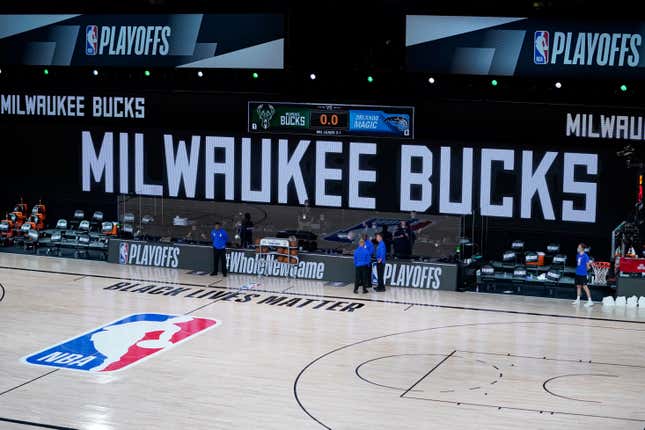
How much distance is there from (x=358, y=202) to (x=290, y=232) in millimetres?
2399

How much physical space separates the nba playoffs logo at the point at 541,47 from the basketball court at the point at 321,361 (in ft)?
20.3

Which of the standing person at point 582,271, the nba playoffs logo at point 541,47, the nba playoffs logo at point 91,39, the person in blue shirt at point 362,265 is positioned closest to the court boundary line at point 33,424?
the person in blue shirt at point 362,265

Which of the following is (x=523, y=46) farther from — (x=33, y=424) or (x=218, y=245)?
(x=33, y=424)

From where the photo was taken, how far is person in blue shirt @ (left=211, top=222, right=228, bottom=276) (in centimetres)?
2970

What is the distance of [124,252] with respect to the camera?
32094 mm

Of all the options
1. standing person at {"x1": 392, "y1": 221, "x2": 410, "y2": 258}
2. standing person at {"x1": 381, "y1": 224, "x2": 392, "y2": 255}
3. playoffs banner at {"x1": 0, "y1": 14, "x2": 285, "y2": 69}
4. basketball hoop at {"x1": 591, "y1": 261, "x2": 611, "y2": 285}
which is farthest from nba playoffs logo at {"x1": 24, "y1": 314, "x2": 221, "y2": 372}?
basketball hoop at {"x1": 591, "y1": 261, "x2": 611, "y2": 285}

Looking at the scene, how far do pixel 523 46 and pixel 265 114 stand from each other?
8.00m

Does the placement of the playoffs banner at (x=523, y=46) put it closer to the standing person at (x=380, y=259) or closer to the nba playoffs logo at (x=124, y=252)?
the standing person at (x=380, y=259)

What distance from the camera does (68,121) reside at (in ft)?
113

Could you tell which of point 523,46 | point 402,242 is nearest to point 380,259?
point 402,242

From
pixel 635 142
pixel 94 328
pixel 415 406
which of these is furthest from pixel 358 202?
pixel 415 406

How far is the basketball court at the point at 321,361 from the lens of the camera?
58.3 ft

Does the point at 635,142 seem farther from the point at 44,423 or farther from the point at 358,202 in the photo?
the point at 44,423

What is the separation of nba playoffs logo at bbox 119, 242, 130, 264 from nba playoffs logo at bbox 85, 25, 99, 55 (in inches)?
233
